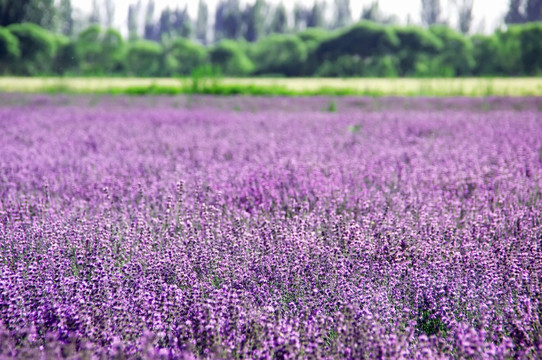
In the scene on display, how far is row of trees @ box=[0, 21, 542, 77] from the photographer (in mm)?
36906

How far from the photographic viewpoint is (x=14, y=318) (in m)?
1.74

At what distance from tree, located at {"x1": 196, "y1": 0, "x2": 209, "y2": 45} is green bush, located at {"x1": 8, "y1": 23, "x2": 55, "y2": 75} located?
64.3m

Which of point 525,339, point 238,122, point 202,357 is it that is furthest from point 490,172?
point 238,122

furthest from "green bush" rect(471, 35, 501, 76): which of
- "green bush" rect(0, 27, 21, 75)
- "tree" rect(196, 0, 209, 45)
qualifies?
"tree" rect(196, 0, 209, 45)

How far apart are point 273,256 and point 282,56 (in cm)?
4503

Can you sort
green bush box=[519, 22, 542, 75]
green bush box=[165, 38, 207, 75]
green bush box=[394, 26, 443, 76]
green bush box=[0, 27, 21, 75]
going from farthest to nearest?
green bush box=[165, 38, 207, 75] → green bush box=[394, 26, 443, 76] → green bush box=[0, 27, 21, 75] → green bush box=[519, 22, 542, 75]

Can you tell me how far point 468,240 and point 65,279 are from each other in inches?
73.2

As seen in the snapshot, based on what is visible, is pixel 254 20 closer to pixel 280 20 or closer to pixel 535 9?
pixel 280 20

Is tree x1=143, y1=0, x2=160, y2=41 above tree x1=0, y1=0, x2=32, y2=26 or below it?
above

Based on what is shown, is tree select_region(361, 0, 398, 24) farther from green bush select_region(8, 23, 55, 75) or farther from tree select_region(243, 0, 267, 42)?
green bush select_region(8, 23, 55, 75)

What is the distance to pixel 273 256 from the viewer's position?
7.45 ft

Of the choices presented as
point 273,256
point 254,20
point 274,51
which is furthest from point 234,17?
point 273,256

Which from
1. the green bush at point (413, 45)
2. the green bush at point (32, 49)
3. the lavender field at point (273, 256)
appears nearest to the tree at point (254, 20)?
the green bush at point (413, 45)

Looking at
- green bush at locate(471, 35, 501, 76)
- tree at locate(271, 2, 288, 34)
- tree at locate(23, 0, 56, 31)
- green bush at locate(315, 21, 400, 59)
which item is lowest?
green bush at locate(471, 35, 501, 76)
